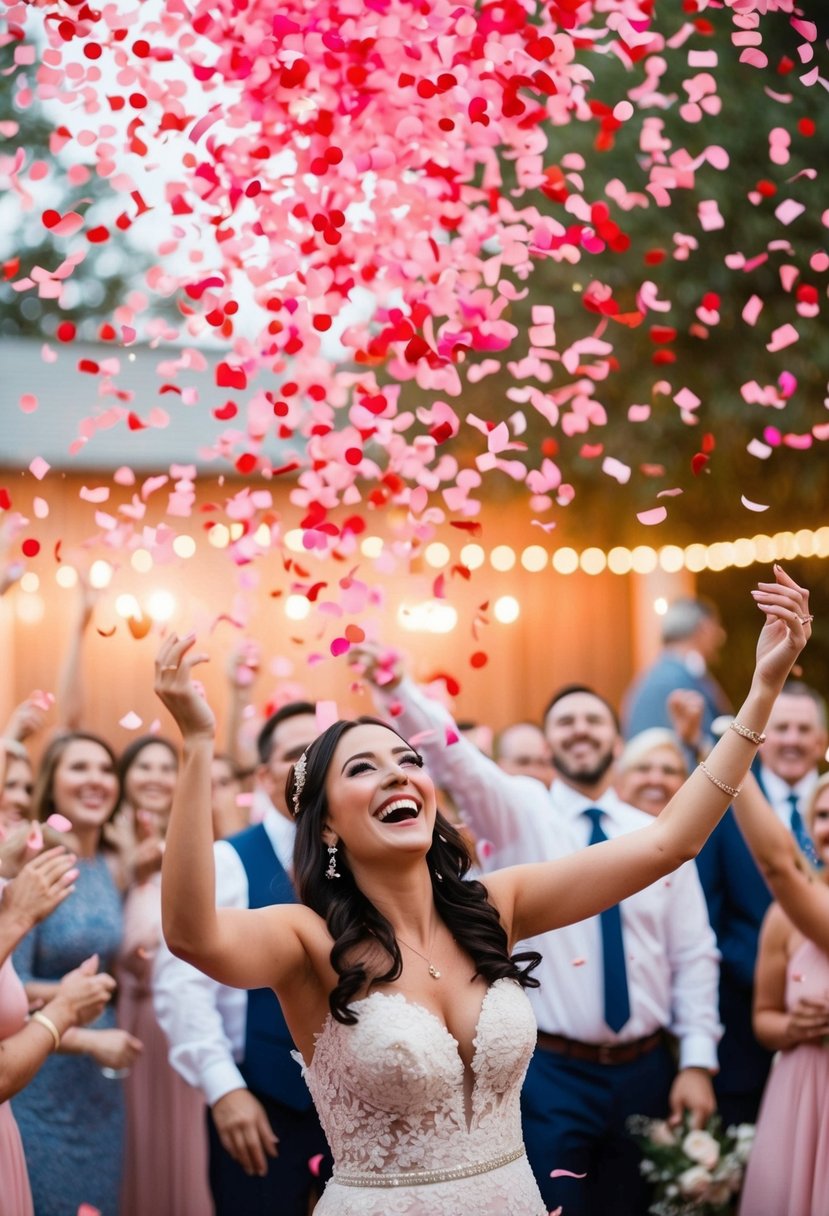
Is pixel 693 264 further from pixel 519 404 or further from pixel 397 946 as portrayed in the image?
pixel 397 946

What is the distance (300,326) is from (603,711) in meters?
1.50

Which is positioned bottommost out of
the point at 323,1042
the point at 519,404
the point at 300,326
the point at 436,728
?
the point at 323,1042

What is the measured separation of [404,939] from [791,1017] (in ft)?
5.40

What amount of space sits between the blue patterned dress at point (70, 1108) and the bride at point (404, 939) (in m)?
1.64

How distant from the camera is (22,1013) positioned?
2.91 meters

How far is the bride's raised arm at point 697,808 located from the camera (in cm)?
241

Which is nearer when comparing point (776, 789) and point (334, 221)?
point (334, 221)

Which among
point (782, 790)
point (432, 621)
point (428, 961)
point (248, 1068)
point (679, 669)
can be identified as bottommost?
point (248, 1068)

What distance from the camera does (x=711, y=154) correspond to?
6.14 meters

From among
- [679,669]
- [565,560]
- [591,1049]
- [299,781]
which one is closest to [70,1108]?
[591,1049]

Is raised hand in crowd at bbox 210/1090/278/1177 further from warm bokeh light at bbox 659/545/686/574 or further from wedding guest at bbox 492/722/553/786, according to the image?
warm bokeh light at bbox 659/545/686/574

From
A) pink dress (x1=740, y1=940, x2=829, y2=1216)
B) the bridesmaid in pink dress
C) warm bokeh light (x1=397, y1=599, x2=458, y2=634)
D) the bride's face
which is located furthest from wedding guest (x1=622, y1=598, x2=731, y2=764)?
the bride's face

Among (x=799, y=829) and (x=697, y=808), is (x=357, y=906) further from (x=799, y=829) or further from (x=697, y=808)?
(x=799, y=829)

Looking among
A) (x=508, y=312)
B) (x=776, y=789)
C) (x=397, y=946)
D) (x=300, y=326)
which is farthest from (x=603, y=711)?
(x=508, y=312)
